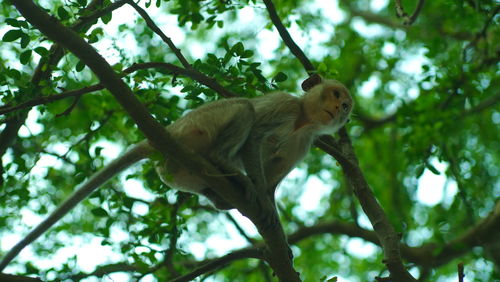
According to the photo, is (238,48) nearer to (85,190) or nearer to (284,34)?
(284,34)

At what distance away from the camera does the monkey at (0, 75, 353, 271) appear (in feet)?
21.5

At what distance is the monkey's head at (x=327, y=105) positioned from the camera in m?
8.38

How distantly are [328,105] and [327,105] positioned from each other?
0.02m

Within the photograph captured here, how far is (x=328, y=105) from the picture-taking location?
27.8 ft

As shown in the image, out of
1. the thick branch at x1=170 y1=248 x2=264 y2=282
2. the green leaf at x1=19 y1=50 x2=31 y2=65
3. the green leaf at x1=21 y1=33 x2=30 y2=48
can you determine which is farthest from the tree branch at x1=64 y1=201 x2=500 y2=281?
the green leaf at x1=21 y1=33 x2=30 y2=48

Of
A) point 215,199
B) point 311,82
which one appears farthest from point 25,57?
point 311,82

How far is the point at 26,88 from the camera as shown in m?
6.37

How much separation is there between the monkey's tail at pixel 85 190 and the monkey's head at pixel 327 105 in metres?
2.71

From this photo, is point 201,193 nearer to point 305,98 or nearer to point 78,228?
point 305,98

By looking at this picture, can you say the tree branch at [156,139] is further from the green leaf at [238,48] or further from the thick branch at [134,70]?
the green leaf at [238,48]

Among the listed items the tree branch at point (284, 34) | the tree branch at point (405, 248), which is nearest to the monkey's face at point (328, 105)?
the tree branch at point (284, 34)

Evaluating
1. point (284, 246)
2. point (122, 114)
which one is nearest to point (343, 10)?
point (122, 114)

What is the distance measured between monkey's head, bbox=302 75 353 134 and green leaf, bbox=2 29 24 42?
401 centimetres

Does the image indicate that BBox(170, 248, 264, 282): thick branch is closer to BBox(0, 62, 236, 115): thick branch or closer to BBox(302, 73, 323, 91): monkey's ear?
BBox(0, 62, 236, 115): thick branch
